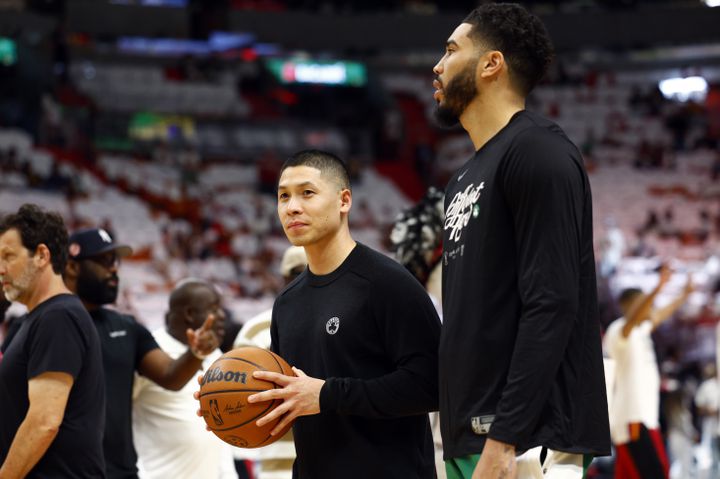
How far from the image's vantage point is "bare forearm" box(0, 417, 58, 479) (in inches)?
145

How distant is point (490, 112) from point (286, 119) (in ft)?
93.5

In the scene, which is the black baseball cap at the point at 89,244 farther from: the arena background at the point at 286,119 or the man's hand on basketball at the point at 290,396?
the arena background at the point at 286,119

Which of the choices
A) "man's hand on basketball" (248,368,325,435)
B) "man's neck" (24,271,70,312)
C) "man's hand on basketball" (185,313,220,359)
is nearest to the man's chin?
"man's hand on basketball" (248,368,325,435)

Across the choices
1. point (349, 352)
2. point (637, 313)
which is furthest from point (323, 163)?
point (637, 313)

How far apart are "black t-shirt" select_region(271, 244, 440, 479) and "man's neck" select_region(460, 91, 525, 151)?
0.68 meters

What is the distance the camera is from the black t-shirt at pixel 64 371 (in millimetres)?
3816

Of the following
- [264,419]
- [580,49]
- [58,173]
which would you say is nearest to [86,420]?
[264,419]

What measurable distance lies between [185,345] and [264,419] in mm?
2800

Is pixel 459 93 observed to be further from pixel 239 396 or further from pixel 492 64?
pixel 239 396

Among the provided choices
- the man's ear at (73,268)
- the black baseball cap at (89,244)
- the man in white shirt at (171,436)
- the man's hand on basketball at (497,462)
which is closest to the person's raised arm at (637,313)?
the man in white shirt at (171,436)

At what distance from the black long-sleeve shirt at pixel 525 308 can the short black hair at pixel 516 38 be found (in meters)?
0.17

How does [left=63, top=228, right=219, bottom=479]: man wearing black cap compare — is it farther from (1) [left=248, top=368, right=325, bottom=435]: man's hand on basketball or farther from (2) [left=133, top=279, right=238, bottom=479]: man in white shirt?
(1) [left=248, top=368, right=325, bottom=435]: man's hand on basketball

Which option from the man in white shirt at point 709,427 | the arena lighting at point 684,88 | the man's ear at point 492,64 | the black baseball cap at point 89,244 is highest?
the arena lighting at point 684,88

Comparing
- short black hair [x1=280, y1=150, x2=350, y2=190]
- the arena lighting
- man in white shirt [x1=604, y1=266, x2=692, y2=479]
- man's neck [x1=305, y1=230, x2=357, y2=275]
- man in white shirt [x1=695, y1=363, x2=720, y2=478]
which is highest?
the arena lighting
